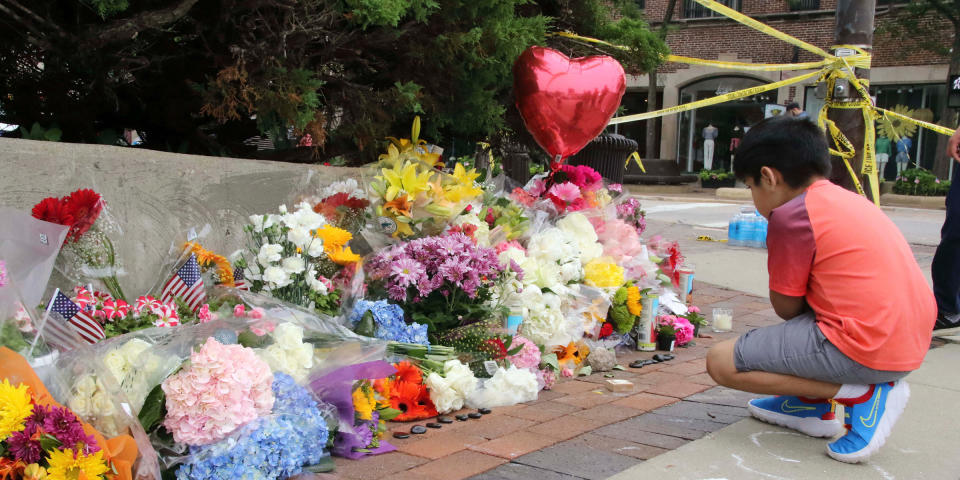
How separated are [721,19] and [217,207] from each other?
2210 cm

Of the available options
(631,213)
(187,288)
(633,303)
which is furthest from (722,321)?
(187,288)

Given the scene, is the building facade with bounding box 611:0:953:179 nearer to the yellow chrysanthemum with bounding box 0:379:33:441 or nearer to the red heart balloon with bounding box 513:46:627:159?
the red heart balloon with bounding box 513:46:627:159

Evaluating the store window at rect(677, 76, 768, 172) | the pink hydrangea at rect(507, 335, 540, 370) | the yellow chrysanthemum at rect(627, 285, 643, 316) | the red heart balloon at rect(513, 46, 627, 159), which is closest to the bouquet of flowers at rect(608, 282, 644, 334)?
the yellow chrysanthemum at rect(627, 285, 643, 316)

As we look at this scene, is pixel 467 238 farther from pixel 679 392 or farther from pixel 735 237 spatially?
pixel 735 237

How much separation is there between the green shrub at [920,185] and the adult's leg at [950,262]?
15.1 m

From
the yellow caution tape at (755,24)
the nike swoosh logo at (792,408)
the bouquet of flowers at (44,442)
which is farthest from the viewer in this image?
A: the yellow caution tape at (755,24)

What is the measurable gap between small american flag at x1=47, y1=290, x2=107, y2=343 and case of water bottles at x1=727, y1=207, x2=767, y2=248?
25.9 ft

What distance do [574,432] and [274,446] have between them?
114cm

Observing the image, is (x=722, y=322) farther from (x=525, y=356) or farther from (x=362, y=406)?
(x=362, y=406)

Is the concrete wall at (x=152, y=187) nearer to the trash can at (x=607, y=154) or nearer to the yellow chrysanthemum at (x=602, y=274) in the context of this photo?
the yellow chrysanthemum at (x=602, y=274)

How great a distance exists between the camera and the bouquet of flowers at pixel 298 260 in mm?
3164

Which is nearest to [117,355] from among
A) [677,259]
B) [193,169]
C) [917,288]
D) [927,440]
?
[193,169]

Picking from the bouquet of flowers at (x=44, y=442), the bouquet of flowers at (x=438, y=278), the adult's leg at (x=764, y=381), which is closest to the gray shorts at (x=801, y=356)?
the adult's leg at (x=764, y=381)

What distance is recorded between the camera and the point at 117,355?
95.3 inches
